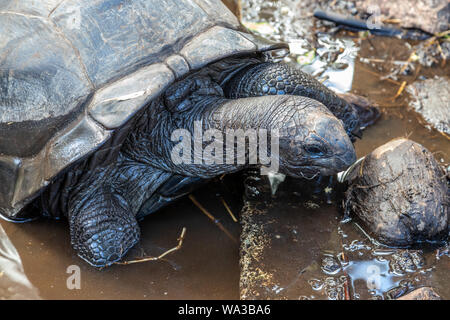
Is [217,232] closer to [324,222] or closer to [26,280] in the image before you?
[324,222]

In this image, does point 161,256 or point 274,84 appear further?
point 274,84

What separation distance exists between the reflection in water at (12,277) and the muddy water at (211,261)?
0.04 m

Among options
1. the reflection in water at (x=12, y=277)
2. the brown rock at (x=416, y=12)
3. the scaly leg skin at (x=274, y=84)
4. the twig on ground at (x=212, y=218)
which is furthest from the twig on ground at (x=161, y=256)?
the brown rock at (x=416, y=12)

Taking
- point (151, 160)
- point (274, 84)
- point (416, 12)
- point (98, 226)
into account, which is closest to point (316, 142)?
point (274, 84)

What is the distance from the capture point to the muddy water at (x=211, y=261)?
357 centimetres

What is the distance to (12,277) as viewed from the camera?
372cm

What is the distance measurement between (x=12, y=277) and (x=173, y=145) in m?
1.54

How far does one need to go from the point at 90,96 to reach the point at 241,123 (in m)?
1.09

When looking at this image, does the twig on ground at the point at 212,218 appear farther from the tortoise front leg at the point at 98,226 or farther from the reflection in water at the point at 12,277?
the reflection in water at the point at 12,277

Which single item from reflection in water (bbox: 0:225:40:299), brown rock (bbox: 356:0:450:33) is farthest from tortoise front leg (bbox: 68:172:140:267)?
brown rock (bbox: 356:0:450:33)

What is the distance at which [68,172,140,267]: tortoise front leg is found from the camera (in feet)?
12.4

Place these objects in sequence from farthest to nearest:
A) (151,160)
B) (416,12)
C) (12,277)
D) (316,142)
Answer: (416,12) → (151,160) → (12,277) → (316,142)

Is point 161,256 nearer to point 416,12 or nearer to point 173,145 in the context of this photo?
point 173,145
